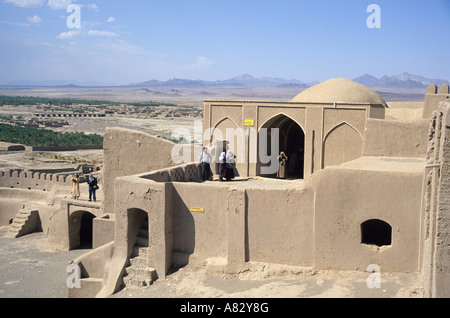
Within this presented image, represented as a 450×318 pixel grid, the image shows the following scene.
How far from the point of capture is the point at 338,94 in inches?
750

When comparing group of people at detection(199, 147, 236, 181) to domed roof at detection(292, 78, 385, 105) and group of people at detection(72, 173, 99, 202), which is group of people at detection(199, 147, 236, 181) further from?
group of people at detection(72, 173, 99, 202)

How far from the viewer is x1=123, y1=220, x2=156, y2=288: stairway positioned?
1238 centimetres

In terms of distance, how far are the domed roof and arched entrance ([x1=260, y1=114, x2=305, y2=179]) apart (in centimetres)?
108

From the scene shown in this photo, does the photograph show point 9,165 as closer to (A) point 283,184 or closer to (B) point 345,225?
(A) point 283,184

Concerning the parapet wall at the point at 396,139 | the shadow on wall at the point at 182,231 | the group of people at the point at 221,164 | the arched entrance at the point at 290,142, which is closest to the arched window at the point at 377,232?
the parapet wall at the point at 396,139

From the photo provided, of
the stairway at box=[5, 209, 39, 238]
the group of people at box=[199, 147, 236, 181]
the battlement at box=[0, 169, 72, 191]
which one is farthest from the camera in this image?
the battlement at box=[0, 169, 72, 191]

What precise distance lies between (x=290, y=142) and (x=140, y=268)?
1055 centimetres
